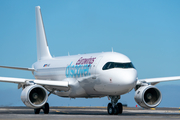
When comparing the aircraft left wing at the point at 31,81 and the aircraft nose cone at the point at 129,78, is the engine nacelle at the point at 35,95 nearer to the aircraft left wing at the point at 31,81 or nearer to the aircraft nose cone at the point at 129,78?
the aircraft left wing at the point at 31,81

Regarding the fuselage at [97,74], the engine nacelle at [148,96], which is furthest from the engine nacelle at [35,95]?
the engine nacelle at [148,96]

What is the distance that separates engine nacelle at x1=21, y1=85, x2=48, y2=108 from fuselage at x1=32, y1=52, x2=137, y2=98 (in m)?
3.09

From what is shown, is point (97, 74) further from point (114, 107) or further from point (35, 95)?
point (35, 95)

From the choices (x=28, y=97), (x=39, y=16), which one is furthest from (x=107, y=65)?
(x=39, y=16)

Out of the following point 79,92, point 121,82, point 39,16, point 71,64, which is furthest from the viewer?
point 39,16

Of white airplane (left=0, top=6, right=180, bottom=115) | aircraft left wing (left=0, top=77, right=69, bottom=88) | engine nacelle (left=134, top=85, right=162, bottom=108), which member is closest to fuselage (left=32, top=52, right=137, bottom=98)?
white airplane (left=0, top=6, right=180, bottom=115)

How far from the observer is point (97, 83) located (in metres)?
23.9

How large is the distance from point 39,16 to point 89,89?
1690 cm

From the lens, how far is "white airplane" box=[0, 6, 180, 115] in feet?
74.5

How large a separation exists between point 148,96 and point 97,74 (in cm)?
400

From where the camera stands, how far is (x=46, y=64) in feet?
112

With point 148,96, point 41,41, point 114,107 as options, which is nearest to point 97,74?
point 114,107

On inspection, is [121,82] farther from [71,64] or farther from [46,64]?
[46,64]

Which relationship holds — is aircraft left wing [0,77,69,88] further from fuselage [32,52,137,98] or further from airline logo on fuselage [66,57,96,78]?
airline logo on fuselage [66,57,96,78]
